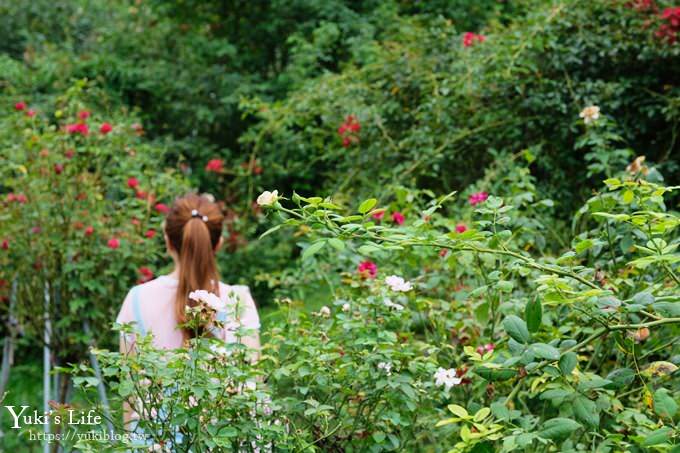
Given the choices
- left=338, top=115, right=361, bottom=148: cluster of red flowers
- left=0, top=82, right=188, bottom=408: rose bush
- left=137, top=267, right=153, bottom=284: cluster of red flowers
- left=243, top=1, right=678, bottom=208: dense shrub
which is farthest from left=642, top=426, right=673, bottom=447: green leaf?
left=338, top=115, right=361, bottom=148: cluster of red flowers

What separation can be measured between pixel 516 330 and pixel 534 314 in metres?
0.05

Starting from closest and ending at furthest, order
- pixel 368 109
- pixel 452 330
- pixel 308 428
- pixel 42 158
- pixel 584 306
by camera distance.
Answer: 1. pixel 584 306
2. pixel 308 428
3. pixel 452 330
4. pixel 42 158
5. pixel 368 109

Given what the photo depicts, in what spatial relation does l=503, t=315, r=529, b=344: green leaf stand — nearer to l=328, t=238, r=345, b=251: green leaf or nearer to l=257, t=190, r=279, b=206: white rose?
l=328, t=238, r=345, b=251: green leaf

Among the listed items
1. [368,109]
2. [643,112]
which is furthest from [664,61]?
[368,109]

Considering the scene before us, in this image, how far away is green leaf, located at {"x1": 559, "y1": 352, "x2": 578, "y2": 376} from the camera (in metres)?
1.57

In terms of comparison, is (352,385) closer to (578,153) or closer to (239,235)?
(578,153)

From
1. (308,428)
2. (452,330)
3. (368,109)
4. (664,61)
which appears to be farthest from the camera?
(368,109)

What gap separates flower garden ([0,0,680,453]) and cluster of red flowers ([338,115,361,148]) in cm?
1

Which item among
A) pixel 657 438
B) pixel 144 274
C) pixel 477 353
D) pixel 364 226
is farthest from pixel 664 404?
pixel 144 274

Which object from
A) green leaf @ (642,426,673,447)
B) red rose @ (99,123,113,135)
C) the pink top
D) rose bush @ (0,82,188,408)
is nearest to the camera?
green leaf @ (642,426,673,447)

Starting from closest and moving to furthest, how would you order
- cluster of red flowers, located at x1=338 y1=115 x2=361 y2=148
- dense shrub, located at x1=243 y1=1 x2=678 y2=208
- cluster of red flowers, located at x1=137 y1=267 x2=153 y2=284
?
1. cluster of red flowers, located at x1=137 y1=267 x2=153 y2=284
2. dense shrub, located at x1=243 y1=1 x2=678 y2=208
3. cluster of red flowers, located at x1=338 y1=115 x2=361 y2=148

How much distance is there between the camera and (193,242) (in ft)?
8.89

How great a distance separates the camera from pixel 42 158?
410cm

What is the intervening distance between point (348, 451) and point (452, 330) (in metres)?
0.74
